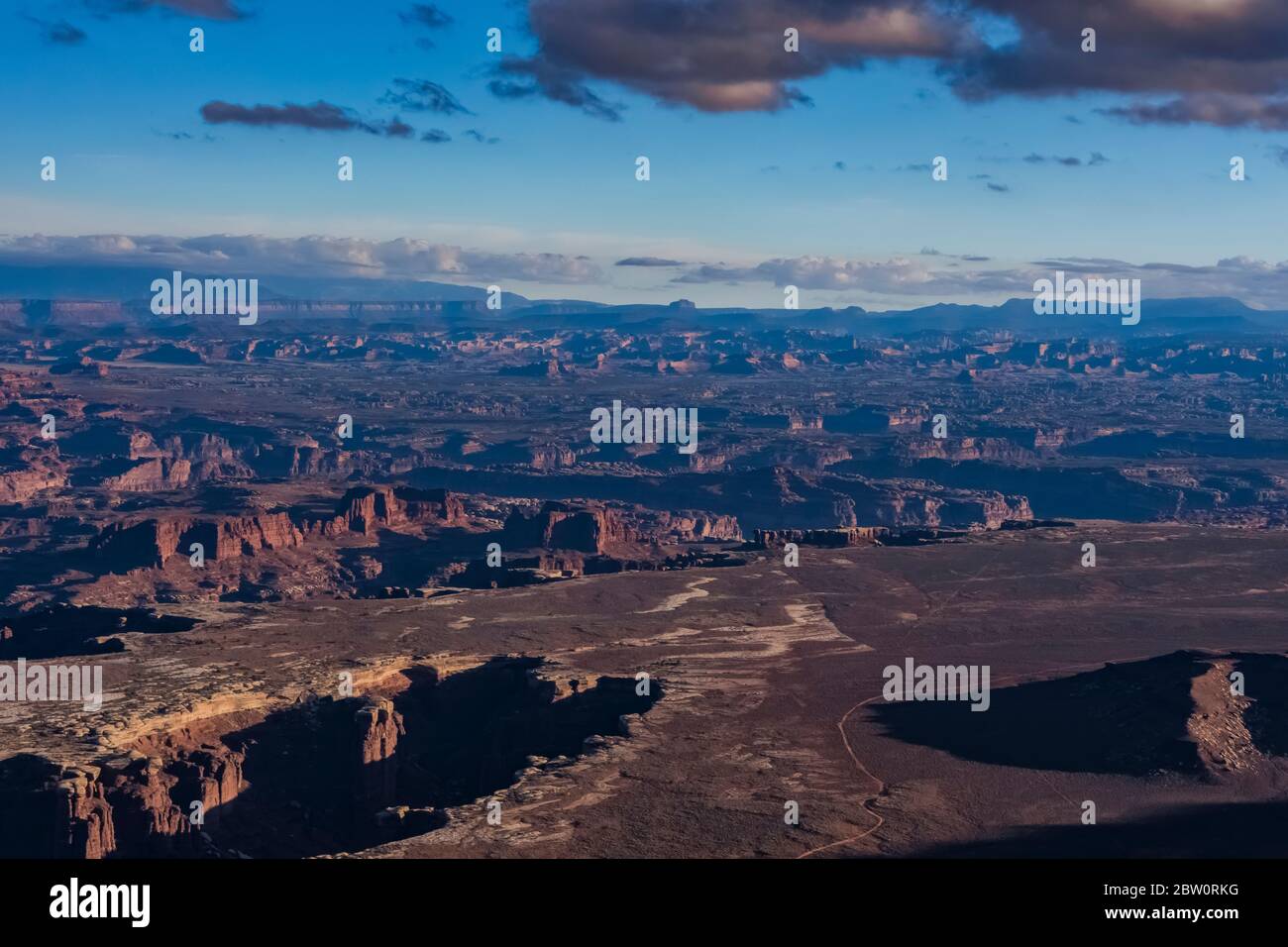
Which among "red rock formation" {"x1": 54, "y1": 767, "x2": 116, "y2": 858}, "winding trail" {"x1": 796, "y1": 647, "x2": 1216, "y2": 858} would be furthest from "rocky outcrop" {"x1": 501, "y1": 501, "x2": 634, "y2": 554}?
"red rock formation" {"x1": 54, "y1": 767, "x2": 116, "y2": 858}

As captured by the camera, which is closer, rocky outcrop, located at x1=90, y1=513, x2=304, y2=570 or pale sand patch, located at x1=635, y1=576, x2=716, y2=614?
pale sand patch, located at x1=635, y1=576, x2=716, y2=614

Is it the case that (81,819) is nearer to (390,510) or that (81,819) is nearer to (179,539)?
(179,539)

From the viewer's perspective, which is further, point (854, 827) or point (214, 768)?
point (214, 768)

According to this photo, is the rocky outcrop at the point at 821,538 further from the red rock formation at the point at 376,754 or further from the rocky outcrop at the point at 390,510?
the red rock formation at the point at 376,754

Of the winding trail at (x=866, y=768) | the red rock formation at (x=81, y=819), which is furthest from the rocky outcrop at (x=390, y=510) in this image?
the red rock formation at (x=81, y=819)

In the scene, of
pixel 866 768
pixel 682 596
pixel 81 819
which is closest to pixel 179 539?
pixel 682 596

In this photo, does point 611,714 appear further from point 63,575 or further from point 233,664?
point 63,575

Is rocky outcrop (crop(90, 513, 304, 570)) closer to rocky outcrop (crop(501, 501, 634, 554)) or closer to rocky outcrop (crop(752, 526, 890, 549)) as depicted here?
rocky outcrop (crop(501, 501, 634, 554))

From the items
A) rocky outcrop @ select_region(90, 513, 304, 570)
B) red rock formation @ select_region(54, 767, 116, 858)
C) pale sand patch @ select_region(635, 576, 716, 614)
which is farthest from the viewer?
rocky outcrop @ select_region(90, 513, 304, 570)
